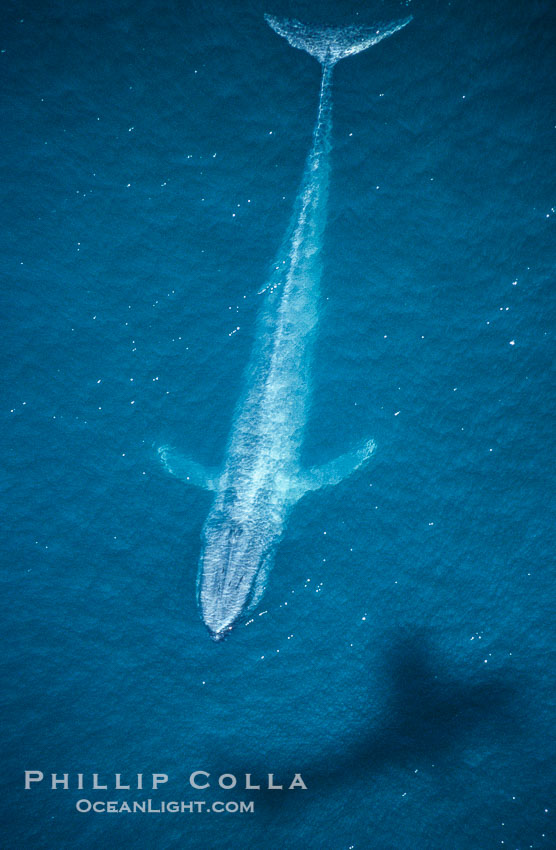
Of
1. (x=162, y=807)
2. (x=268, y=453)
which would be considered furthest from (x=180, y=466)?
(x=162, y=807)

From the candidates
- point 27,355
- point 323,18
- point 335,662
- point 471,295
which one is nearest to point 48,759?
point 335,662

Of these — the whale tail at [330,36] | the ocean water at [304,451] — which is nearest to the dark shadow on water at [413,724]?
the ocean water at [304,451]

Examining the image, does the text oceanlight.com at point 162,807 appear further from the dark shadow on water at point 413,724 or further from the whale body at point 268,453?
the whale body at point 268,453

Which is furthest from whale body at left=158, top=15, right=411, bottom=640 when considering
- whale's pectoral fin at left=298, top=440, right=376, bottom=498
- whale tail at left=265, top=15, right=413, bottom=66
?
whale tail at left=265, top=15, right=413, bottom=66

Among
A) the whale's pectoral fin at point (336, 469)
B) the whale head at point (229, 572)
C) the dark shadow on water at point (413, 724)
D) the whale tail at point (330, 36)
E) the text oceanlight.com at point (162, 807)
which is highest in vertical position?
the whale tail at point (330, 36)

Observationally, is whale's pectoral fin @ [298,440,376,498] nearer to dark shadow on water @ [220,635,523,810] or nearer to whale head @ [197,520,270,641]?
whale head @ [197,520,270,641]

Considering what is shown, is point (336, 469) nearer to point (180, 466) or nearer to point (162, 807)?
point (180, 466)
